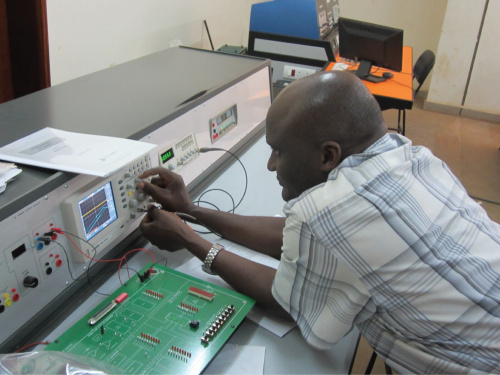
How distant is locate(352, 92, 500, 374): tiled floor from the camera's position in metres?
3.45

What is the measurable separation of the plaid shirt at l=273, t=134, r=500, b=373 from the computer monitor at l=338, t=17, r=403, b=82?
2.35 metres

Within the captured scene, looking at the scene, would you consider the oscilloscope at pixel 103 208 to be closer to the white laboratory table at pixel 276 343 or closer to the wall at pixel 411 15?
the white laboratory table at pixel 276 343

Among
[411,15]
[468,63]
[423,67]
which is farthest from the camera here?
[411,15]

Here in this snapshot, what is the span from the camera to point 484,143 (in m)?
4.19

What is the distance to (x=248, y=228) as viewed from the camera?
1264 millimetres

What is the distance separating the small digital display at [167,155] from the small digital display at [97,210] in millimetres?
282

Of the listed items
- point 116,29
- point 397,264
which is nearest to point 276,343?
point 397,264

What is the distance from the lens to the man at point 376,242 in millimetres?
787

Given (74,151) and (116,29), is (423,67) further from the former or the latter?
(74,151)

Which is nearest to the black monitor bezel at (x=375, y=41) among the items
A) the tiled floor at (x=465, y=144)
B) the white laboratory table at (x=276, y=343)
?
the tiled floor at (x=465, y=144)

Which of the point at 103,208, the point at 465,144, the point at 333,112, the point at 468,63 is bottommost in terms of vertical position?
the point at 465,144

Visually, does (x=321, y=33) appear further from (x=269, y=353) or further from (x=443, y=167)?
(x=269, y=353)

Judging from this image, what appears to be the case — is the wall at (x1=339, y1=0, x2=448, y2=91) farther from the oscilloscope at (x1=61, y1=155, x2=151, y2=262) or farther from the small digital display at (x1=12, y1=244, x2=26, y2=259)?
the small digital display at (x1=12, y1=244, x2=26, y2=259)

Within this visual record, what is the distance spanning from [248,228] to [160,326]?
433 mm
